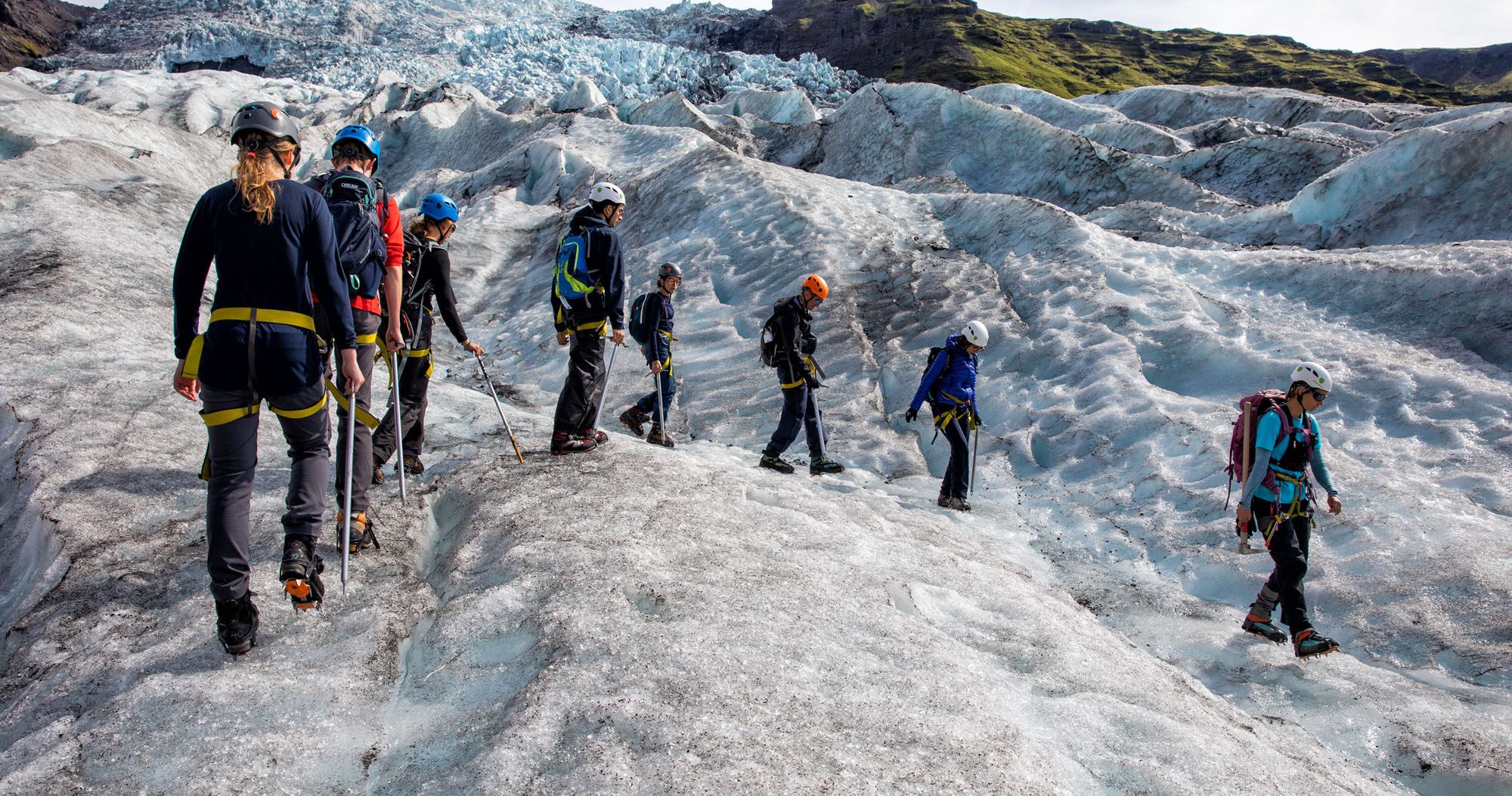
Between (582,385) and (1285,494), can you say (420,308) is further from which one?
(1285,494)

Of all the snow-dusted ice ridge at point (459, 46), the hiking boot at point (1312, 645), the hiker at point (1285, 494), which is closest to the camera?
the hiking boot at point (1312, 645)

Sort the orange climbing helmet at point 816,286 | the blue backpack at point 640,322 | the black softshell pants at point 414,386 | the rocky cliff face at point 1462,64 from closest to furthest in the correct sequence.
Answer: the black softshell pants at point 414,386, the orange climbing helmet at point 816,286, the blue backpack at point 640,322, the rocky cliff face at point 1462,64

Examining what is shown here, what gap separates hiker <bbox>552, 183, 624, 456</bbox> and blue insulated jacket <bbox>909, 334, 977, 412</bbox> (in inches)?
→ 149

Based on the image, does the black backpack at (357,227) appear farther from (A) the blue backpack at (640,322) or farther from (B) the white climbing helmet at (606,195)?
(A) the blue backpack at (640,322)

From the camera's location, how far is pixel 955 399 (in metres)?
9.09

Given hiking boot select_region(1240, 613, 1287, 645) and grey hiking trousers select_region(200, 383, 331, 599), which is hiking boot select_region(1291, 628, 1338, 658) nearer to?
hiking boot select_region(1240, 613, 1287, 645)

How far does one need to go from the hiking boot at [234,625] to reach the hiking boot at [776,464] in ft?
19.9

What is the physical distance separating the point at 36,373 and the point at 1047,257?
45.0 ft

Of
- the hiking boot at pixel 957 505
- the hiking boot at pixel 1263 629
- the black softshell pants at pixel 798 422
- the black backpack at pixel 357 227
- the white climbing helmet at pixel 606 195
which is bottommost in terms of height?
the hiking boot at pixel 957 505

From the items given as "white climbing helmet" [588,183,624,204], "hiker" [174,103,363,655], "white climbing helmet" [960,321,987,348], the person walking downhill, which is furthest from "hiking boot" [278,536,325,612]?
"white climbing helmet" [960,321,987,348]

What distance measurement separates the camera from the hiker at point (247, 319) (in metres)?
3.76

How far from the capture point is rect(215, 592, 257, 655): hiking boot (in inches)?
153

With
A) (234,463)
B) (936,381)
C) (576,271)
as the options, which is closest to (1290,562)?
(936,381)

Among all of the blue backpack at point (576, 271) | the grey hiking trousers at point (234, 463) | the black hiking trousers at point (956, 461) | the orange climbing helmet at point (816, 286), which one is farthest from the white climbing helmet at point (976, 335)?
the grey hiking trousers at point (234, 463)
